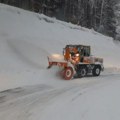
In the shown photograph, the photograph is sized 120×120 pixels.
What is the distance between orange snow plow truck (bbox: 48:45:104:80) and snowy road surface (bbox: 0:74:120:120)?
3.92 metres

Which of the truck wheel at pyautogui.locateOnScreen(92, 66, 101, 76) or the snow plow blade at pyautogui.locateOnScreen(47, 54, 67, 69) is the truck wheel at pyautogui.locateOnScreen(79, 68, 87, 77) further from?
the snow plow blade at pyautogui.locateOnScreen(47, 54, 67, 69)

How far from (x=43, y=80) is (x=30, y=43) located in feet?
32.8

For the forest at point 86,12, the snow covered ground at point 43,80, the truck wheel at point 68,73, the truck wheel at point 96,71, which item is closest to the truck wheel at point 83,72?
the snow covered ground at point 43,80

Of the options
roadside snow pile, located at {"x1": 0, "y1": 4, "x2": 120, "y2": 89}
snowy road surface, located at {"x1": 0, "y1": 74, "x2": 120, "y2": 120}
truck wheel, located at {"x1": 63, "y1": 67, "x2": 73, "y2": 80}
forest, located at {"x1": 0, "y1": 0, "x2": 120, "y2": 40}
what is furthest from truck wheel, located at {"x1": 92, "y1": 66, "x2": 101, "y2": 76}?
forest, located at {"x1": 0, "y1": 0, "x2": 120, "y2": 40}

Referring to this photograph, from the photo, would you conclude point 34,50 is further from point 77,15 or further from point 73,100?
point 77,15

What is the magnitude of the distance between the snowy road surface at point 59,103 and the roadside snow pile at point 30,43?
2.60 metres

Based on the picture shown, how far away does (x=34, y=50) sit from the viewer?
3072 cm

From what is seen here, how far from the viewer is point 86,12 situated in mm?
60531

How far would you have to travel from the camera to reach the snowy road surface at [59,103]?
12.4 metres

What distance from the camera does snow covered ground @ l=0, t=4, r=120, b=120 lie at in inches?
512

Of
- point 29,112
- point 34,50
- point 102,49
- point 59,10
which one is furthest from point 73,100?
point 59,10

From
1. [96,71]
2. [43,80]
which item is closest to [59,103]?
[43,80]

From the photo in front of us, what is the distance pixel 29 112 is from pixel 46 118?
3.93 feet

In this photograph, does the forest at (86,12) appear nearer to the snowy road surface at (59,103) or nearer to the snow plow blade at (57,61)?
the snow plow blade at (57,61)
